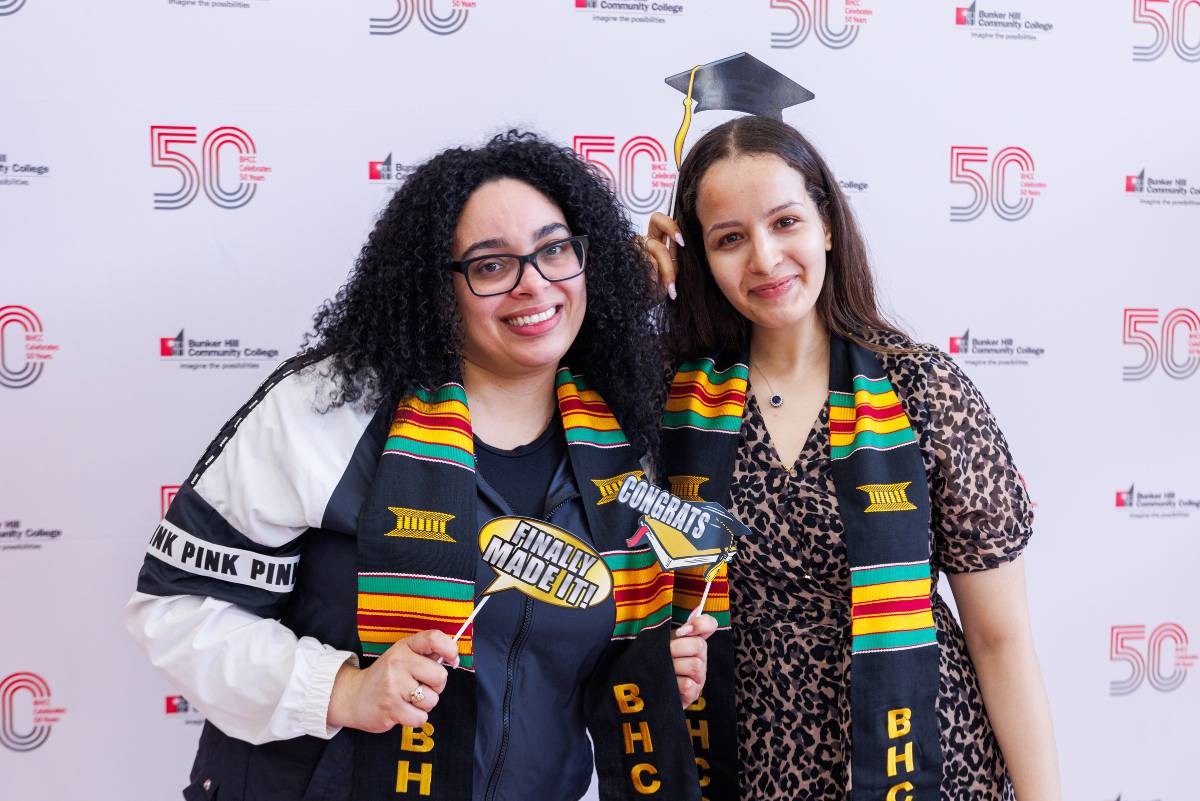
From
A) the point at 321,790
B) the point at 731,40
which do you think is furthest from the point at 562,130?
the point at 321,790

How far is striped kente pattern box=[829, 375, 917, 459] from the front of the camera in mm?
1479

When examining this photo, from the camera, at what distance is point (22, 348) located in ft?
6.50

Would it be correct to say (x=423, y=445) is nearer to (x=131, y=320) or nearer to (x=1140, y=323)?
(x=131, y=320)

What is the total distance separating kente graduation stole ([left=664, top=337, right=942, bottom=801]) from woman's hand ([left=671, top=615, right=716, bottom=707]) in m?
0.18

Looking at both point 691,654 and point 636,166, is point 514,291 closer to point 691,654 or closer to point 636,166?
point 691,654

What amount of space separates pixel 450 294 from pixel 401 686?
543 mm

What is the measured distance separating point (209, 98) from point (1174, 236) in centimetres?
240

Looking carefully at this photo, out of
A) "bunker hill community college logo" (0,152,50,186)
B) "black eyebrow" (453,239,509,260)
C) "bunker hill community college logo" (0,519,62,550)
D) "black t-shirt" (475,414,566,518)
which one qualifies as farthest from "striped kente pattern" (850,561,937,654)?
"bunker hill community college logo" (0,152,50,186)

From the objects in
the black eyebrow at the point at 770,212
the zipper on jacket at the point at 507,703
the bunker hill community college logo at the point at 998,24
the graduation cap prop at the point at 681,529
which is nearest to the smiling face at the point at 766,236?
the black eyebrow at the point at 770,212

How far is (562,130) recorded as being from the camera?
2174 millimetres

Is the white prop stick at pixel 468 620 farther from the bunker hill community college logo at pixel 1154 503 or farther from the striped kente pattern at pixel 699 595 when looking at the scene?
the bunker hill community college logo at pixel 1154 503

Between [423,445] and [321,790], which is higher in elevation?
[423,445]

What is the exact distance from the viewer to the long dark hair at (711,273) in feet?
5.04

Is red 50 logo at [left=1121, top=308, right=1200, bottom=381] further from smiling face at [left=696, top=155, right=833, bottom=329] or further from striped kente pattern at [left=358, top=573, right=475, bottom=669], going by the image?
striped kente pattern at [left=358, top=573, right=475, bottom=669]
